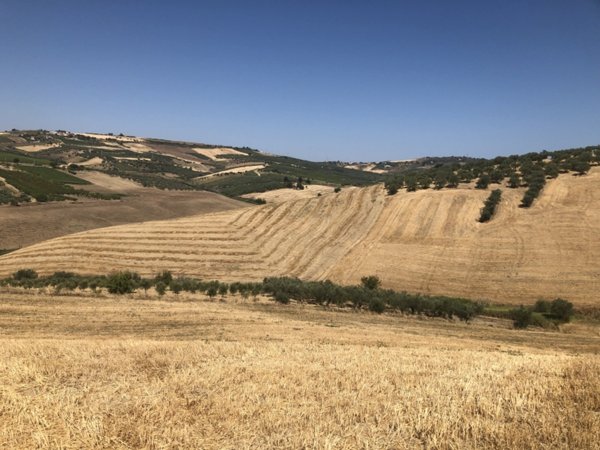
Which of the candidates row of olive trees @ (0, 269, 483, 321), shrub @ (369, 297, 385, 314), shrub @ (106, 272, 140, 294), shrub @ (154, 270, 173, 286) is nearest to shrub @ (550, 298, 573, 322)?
row of olive trees @ (0, 269, 483, 321)

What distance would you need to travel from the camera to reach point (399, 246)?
58062mm

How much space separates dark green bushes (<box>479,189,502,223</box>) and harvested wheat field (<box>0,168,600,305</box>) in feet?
3.34

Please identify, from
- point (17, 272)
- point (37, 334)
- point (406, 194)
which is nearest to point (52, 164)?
point (17, 272)

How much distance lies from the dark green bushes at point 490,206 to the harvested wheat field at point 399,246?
102 cm

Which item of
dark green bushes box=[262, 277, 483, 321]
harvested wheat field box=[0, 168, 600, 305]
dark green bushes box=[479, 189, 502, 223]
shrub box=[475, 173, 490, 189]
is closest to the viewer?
dark green bushes box=[262, 277, 483, 321]

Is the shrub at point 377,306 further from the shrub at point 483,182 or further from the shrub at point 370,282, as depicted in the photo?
the shrub at point 483,182

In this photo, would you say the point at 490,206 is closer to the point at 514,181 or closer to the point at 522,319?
the point at 514,181

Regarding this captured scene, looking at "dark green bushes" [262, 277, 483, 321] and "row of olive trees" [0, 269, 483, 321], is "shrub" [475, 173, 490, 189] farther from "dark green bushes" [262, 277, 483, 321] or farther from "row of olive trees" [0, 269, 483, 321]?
"dark green bushes" [262, 277, 483, 321]

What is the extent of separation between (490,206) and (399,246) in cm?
1646

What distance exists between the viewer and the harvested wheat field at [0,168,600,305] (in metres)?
46.4

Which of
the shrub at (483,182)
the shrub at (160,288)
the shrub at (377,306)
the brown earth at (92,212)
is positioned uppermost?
the shrub at (483,182)

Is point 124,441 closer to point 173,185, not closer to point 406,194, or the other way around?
point 406,194

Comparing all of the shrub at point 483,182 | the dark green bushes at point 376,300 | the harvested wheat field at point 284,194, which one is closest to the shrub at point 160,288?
the dark green bushes at point 376,300

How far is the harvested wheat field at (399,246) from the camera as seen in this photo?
46438 mm
